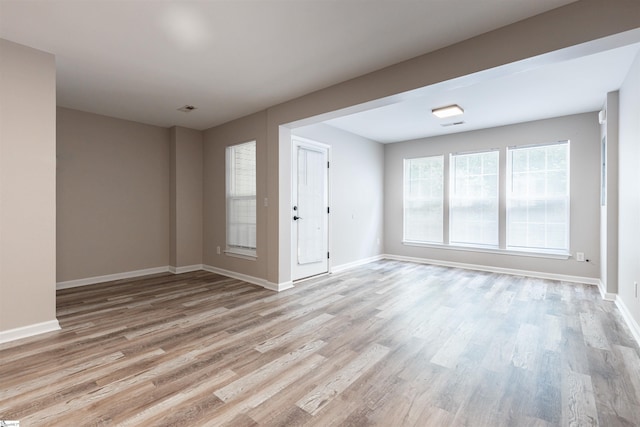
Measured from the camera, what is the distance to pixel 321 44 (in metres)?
2.67

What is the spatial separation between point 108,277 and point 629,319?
261 inches

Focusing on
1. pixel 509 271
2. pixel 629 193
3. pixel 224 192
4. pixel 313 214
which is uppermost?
pixel 224 192

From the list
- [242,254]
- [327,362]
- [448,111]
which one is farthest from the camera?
[242,254]

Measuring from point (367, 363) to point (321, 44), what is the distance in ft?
A: 8.81

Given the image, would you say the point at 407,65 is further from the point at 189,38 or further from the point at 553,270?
the point at 553,270

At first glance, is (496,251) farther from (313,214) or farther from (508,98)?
(313,214)

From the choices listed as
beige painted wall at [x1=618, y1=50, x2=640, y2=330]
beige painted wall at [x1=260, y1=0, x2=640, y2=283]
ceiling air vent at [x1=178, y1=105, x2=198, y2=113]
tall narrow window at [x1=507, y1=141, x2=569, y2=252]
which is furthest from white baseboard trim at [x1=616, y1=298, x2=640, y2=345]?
ceiling air vent at [x1=178, y1=105, x2=198, y2=113]

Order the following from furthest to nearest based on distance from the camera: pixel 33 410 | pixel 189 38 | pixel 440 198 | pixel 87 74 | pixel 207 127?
pixel 440 198
pixel 207 127
pixel 87 74
pixel 189 38
pixel 33 410

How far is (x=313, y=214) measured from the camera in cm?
507

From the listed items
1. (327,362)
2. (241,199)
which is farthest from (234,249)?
(327,362)

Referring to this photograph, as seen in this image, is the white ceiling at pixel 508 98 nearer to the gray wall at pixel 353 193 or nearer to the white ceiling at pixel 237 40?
the white ceiling at pixel 237 40

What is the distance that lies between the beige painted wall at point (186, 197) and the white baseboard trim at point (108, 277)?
0.87ft

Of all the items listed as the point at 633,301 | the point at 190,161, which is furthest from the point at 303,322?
the point at 190,161

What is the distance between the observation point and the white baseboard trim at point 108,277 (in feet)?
14.3
